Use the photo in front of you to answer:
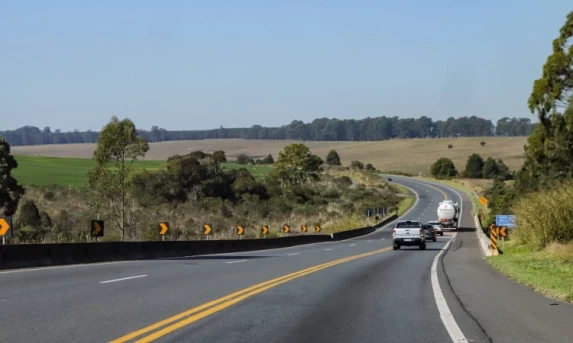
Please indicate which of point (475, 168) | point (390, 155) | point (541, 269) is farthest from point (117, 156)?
point (390, 155)

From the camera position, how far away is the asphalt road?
1096 centimetres

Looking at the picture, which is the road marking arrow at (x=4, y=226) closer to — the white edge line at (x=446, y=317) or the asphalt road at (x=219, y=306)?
the asphalt road at (x=219, y=306)

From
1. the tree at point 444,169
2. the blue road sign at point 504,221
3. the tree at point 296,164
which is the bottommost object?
the tree at point 444,169

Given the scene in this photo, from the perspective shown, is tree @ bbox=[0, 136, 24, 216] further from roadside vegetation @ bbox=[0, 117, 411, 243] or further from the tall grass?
the tall grass

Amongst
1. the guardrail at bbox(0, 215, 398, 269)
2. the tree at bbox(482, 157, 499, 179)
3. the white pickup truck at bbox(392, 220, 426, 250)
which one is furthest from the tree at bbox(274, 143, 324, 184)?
the white pickup truck at bbox(392, 220, 426, 250)

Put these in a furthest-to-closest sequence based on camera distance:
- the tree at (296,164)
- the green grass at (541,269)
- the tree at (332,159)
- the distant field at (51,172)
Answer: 1. the tree at (332,159)
2. the tree at (296,164)
3. the distant field at (51,172)
4. the green grass at (541,269)

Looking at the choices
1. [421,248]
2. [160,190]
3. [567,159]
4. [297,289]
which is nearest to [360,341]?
[297,289]

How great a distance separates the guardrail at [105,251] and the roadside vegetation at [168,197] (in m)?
7.06

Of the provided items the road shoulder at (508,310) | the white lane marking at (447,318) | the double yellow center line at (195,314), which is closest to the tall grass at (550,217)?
the road shoulder at (508,310)

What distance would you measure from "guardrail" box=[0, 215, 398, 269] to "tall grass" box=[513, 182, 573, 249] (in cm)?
1366

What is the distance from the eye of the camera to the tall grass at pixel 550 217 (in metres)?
29.6

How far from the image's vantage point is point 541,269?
22.9 meters

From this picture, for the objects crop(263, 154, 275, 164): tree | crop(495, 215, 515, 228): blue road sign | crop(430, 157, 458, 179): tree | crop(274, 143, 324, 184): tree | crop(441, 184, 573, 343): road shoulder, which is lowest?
crop(430, 157, 458, 179): tree

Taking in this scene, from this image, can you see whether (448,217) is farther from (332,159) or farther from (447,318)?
(332,159)
